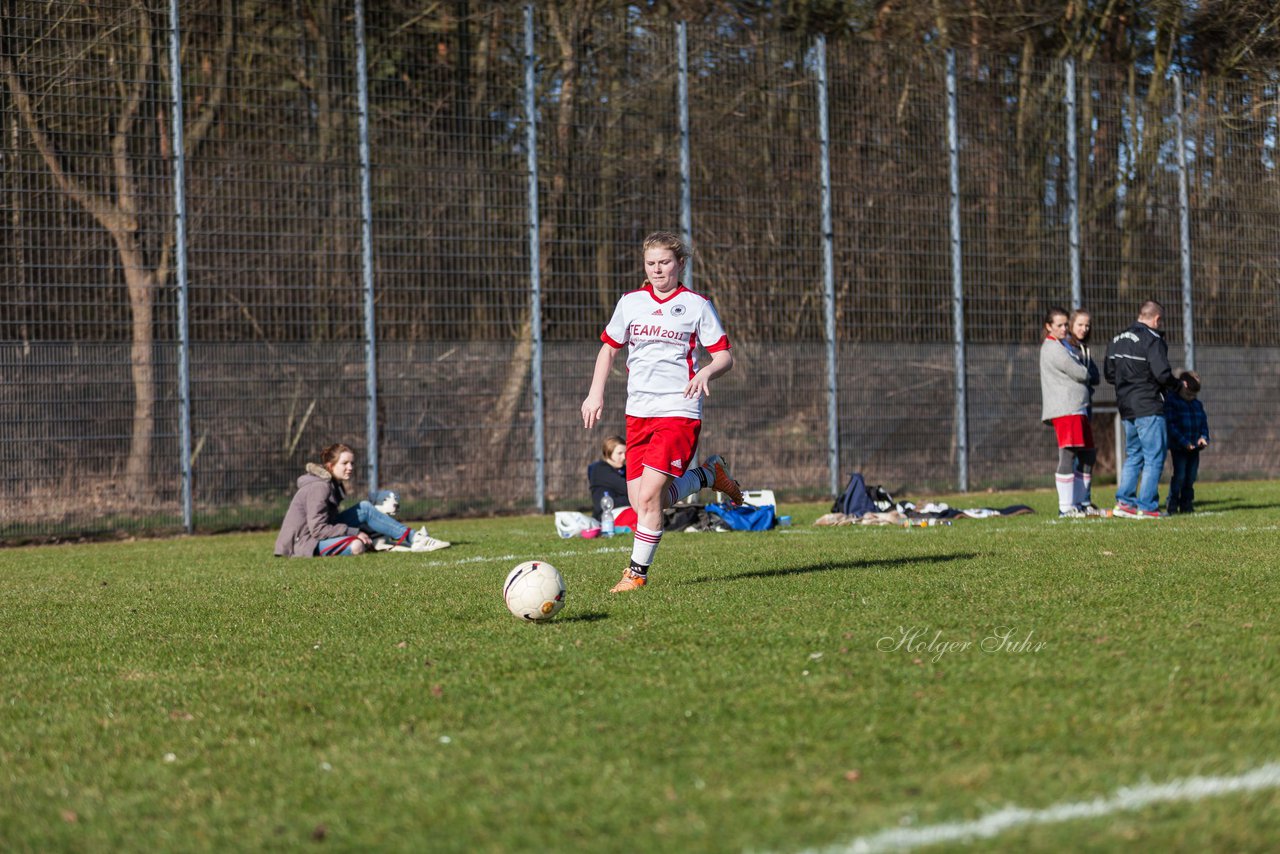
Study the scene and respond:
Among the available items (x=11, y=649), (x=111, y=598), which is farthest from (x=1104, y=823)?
(x=111, y=598)

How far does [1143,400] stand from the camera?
512 inches

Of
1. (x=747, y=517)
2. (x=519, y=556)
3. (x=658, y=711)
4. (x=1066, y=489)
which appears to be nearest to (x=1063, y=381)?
(x=1066, y=489)

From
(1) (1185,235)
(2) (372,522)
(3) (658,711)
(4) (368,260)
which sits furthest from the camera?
(1) (1185,235)

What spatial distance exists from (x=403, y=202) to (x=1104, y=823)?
14213 millimetres

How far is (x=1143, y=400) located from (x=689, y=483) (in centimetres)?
660

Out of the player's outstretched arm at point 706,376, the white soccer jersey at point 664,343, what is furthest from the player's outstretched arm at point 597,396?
the player's outstretched arm at point 706,376

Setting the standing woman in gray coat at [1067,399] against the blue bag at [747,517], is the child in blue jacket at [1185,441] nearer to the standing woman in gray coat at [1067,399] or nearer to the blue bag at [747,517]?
the standing woman in gray coat at [1067,399]

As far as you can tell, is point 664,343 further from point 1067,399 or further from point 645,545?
point 1067,399

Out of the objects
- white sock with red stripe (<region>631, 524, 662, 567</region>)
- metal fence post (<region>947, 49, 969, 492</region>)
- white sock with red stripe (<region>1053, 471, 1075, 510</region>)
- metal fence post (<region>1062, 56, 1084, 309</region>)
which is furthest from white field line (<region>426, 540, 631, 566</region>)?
metal fence post (<region>1062, 56, 1084, 309</region>)

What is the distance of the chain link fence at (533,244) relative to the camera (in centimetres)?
1480

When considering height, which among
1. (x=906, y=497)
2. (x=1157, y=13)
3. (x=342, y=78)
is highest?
(x=1157, y=13)

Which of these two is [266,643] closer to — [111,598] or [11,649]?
[11,649]

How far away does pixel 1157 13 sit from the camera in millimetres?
23031

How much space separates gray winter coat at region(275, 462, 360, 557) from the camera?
37.8 feet
